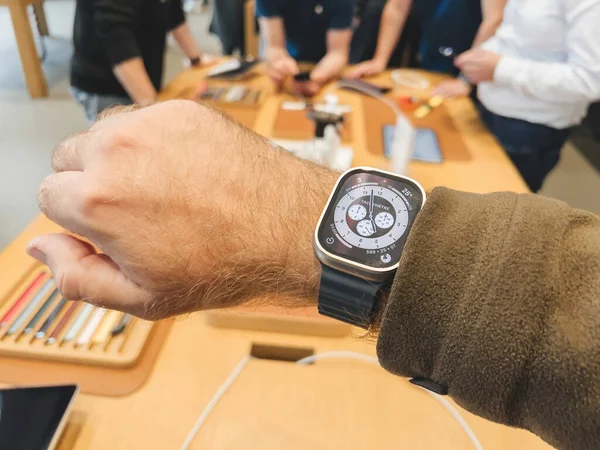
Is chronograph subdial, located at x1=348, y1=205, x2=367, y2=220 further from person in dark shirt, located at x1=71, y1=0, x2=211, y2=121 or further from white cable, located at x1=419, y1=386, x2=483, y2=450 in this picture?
person in dark shirt, located at x1=71, y1=0, x2=211, y2=121

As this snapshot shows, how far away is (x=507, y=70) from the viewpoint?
49.4 inches

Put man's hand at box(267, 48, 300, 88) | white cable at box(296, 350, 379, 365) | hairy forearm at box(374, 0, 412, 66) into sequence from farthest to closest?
hairy forearm at box(374, 0, 412, 66)
man's hand at box(267, 48, 300, 88)
white cable at box(296, 350, 379, 365)

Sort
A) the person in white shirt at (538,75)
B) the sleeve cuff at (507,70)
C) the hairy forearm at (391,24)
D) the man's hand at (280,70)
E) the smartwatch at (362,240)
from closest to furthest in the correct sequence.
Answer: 1. the smartwatch at (362,240)
2. the person in white shirt at (538,75)
3. the sleeve cuff at (507,70)
4. the man's hand at (280,70)
5. the hairy forearm at (391,24)

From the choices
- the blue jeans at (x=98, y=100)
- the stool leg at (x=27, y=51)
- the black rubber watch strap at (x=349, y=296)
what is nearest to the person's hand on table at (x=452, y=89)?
the blue jeans at (x=98, y=100)

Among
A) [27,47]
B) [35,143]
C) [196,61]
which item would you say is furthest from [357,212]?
[27,47]

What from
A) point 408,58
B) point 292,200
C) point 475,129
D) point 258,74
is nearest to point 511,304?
point 292,200

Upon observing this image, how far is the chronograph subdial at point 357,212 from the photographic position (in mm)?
509

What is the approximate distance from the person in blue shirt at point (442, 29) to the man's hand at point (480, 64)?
0.32m

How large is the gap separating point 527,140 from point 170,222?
1.26 m

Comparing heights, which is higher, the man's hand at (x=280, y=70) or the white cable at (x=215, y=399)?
the man's hand at (x=280, y=70)

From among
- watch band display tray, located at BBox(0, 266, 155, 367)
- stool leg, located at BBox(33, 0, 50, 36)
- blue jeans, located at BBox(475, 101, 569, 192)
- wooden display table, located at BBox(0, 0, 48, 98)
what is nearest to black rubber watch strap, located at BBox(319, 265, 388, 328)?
watch band display tray, located at BBox(0, 266, 155, 367)

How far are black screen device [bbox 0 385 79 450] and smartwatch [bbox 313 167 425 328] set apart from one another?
A: 358mm

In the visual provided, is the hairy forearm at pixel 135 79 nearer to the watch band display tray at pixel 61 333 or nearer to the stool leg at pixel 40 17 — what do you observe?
the watch band display tray at pixel 61 333

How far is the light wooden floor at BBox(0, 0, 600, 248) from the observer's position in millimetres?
2229
